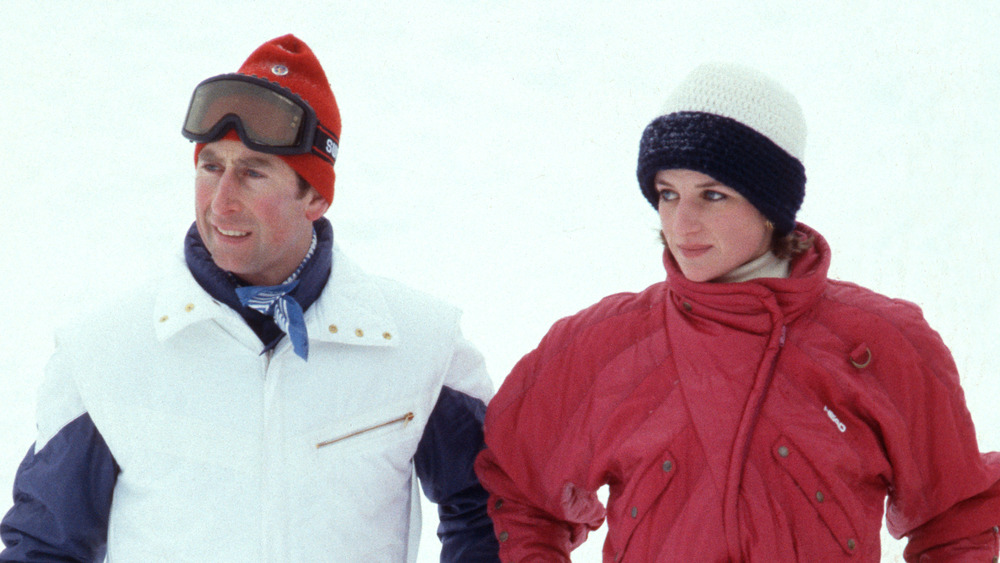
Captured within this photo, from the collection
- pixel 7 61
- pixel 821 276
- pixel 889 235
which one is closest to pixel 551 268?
A: pixel 889 235

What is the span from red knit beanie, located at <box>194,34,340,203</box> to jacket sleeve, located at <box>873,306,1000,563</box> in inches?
55.0

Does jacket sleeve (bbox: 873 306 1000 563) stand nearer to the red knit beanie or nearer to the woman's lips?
the woman's lips

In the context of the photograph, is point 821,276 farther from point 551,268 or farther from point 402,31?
point 402,31

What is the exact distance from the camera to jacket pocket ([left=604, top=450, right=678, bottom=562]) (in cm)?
203

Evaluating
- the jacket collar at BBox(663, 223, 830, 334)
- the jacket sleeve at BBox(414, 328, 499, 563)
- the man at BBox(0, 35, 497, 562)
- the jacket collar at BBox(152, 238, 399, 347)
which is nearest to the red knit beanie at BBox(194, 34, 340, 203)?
the man at BBox(0, 35, 497, 562)

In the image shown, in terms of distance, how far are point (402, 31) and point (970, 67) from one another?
379cm

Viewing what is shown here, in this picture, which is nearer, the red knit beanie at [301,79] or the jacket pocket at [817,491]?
the jacket pocket at [817,491]

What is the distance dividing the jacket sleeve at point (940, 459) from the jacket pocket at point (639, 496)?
0.47 m

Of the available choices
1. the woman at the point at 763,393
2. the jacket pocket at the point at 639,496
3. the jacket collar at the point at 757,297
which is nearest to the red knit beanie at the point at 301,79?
the woman at the point at 763,393

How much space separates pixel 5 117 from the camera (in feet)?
19.6

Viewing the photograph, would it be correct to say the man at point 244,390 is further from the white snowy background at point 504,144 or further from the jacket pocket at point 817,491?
the white snowy background at point 504,144

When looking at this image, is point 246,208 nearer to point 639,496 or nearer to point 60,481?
point 60,481

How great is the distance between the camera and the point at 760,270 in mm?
2121

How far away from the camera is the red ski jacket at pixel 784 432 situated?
1.96m
